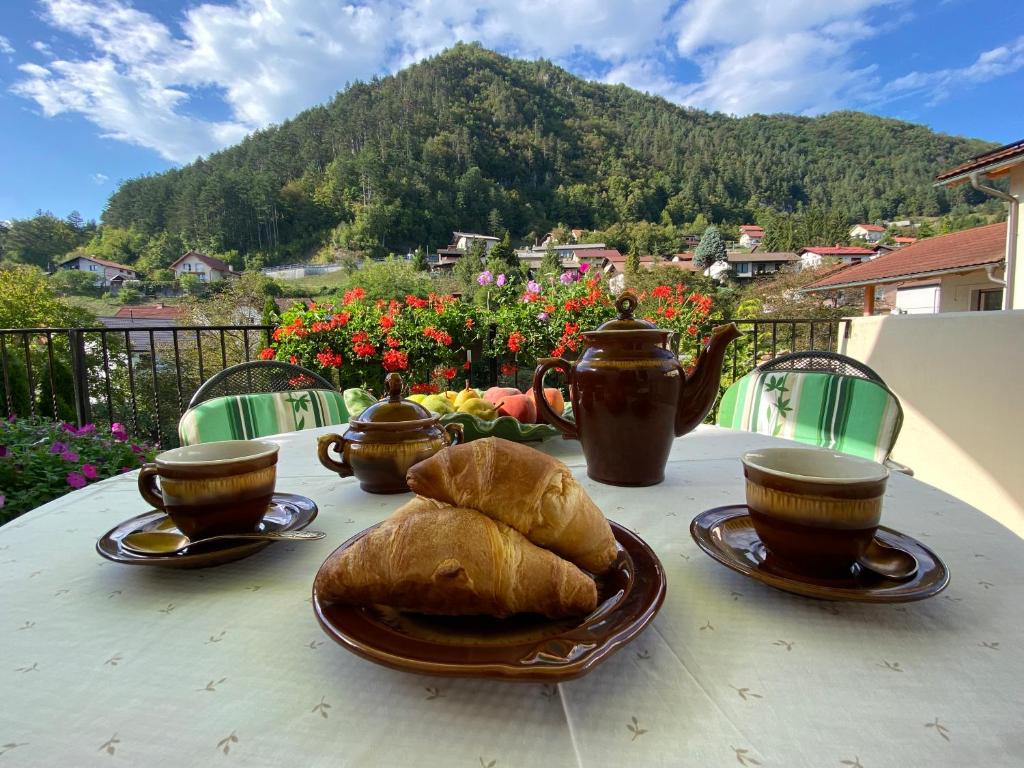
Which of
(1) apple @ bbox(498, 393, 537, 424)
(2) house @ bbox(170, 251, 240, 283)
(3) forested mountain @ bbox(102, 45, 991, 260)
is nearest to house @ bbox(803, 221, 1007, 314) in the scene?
(1) apple @ bbox(498, 393, 537, 424)

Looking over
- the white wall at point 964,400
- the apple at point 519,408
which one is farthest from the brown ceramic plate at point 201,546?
the white wall at point 964,400

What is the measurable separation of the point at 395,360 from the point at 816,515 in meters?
3.20

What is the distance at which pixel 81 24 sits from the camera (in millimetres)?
39656

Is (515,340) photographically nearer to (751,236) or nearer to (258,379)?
(258,379)

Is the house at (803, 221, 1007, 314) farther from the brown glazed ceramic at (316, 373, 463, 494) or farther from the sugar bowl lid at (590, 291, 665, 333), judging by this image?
the brown glazed ceramic at (316, 373, 463, 494)

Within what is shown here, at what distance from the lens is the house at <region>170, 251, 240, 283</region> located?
3406cm

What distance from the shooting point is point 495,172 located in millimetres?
47969

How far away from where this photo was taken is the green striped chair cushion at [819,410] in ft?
4.31

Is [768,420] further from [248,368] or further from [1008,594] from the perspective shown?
[248,368]

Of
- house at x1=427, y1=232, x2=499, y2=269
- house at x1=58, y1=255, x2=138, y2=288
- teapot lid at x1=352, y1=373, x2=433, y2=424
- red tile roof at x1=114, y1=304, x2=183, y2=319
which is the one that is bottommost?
teapot lid at x1=352, y1=373, x2=433, y2=424

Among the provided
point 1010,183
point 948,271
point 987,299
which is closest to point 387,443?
point 1010,183

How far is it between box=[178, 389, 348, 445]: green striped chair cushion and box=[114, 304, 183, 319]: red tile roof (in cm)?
2870

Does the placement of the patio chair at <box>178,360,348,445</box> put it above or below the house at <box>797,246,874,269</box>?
below

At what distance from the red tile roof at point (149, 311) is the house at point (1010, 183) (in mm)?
29389
